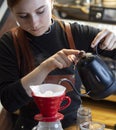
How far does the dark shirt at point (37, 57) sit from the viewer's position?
114cm

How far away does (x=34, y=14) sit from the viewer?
1.09m

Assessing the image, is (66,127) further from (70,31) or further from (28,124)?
(70,31)

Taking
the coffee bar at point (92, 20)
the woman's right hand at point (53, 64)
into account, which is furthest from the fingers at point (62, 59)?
the coffee bar at point (92, 20)

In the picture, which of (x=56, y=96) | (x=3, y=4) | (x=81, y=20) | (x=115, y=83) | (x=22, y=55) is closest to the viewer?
(x=56, y=96)

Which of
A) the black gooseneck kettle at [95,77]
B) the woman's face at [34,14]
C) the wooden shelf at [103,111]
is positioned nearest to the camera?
the black gooseneck kettle at [95,77]

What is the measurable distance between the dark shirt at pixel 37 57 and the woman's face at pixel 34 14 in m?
0.12

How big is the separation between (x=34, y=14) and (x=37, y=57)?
0.23 metres

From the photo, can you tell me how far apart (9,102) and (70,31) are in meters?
0.42

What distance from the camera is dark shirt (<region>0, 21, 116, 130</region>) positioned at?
1141 mm

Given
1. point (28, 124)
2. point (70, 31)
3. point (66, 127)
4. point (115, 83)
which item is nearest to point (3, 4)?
point (70, 31)

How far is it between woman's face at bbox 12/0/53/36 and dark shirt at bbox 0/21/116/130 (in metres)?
0.12

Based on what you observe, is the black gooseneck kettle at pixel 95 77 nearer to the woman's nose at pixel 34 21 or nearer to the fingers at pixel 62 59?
the fingers at pixel 62 59

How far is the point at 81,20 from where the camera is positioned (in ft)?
8.41

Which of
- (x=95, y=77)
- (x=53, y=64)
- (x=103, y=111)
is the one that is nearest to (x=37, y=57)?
(x=53, y=64)
